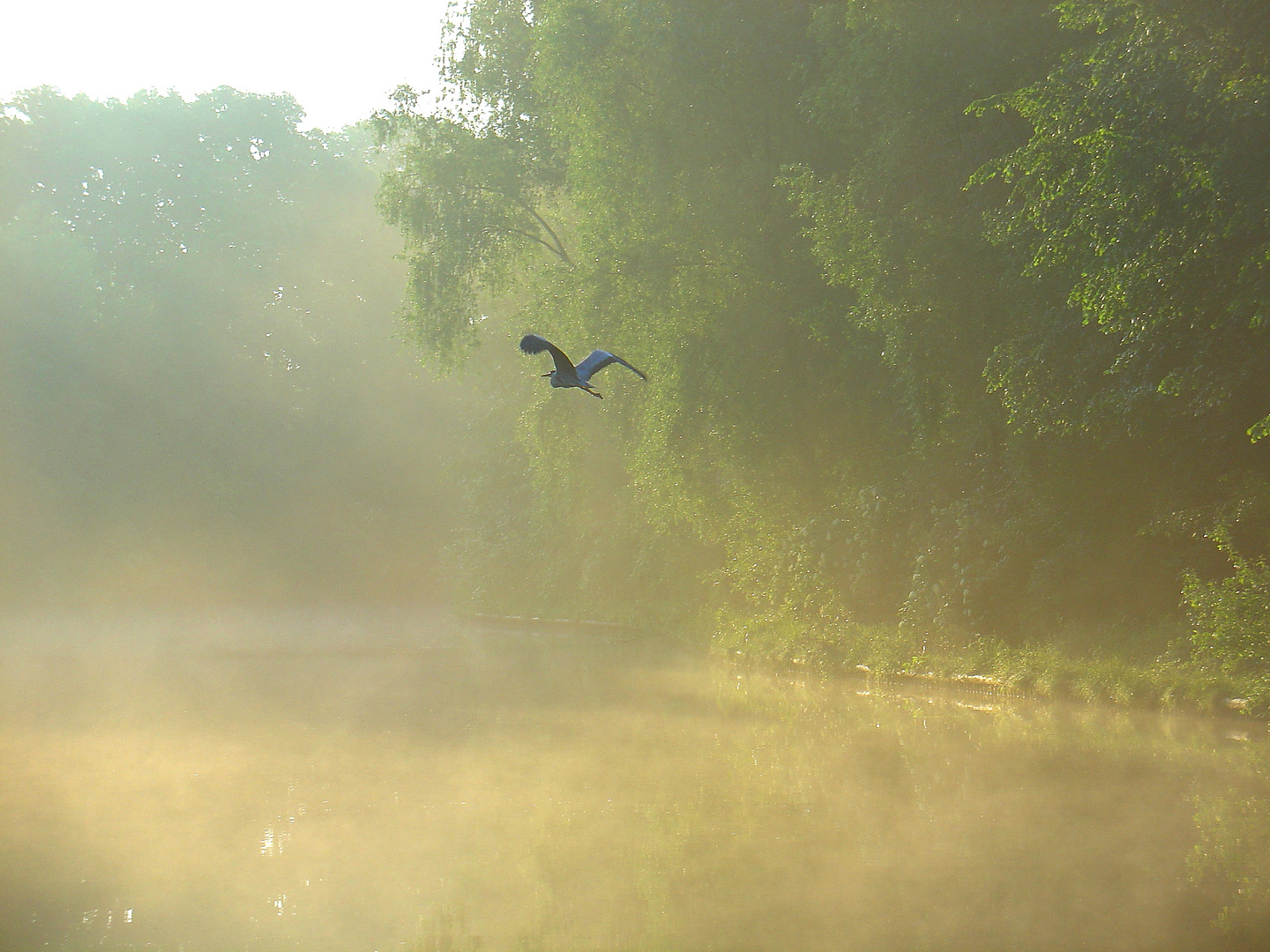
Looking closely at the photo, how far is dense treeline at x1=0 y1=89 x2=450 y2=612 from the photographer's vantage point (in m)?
33.6

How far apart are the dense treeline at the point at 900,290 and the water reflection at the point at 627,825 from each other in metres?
1.92

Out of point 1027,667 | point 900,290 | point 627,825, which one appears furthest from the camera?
point 900,290

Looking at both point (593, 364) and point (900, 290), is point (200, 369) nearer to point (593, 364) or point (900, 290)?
point (900, 290)

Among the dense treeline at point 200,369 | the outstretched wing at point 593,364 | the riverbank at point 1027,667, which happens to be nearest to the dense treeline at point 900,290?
the riverbank at point 1027,667

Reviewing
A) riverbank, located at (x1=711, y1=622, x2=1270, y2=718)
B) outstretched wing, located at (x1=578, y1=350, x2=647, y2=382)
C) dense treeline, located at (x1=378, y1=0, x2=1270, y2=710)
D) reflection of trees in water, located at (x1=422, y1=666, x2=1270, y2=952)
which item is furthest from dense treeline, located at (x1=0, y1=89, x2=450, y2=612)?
outstretched wing, located at (x1=578, y1=350, x2=647, y2=382)

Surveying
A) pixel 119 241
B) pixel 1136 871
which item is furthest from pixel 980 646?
pixel 119 241

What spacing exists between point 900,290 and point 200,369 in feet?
95.6

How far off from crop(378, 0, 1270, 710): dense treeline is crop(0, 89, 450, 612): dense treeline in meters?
17.4

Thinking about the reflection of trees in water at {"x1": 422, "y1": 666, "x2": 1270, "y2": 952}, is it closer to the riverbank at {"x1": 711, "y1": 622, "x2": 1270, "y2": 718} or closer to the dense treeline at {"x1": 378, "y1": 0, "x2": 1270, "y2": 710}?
the riverbank at {"x1": 711, "y1": 622, "x2": 1270, "y2": 718}

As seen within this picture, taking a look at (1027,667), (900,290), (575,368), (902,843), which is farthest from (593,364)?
(1027,667)

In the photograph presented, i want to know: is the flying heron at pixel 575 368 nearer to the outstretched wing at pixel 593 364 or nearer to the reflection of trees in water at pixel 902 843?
the outstretched wing at pixel 593 364

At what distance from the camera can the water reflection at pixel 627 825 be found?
17.4 feet

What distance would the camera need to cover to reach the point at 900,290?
1245 cm

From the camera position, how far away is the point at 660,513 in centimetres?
1834
